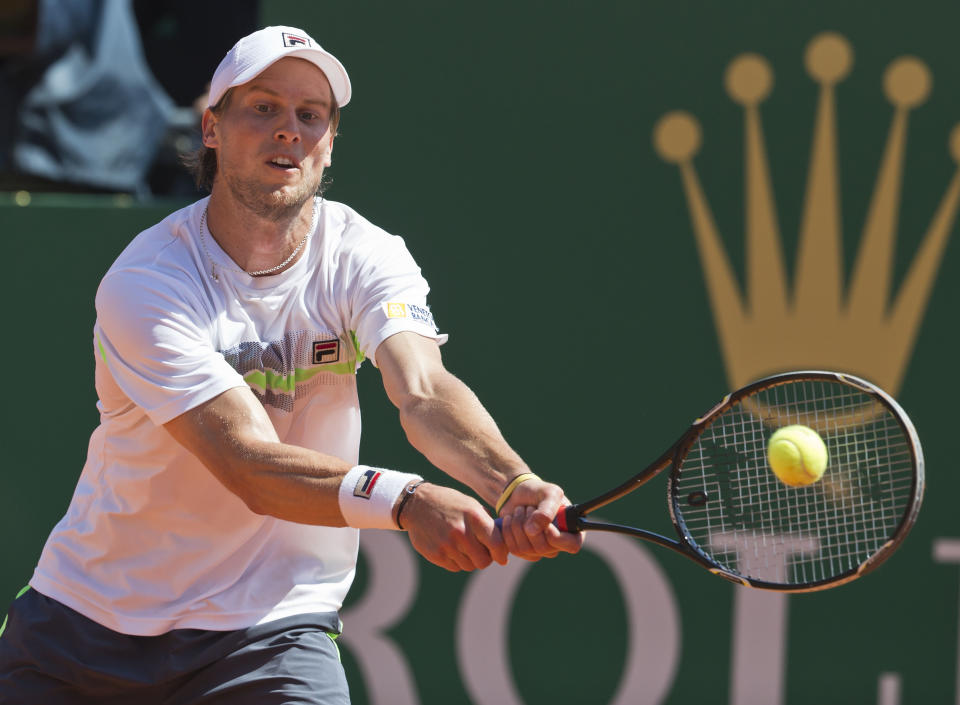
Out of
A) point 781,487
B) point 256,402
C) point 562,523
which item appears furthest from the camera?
point 781,487

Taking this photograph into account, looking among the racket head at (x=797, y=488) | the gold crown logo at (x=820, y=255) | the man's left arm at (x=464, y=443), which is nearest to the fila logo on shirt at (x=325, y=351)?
the man's left arm at (x=464, y=443)

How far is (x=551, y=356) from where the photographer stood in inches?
189

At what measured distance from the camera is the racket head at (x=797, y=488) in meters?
2.59

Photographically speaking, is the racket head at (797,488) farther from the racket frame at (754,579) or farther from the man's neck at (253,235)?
the man's neck at (253,235)

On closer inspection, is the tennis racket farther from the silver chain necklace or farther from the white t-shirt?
the silver chain necklace

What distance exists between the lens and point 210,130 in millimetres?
3051

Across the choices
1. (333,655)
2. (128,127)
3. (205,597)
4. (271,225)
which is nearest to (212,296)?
(271,225)

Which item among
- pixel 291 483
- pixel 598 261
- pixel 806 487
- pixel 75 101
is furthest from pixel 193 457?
pixel 75 101

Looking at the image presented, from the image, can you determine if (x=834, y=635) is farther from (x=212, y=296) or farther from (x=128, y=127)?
(x=128, y=127)

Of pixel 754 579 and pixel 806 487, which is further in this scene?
pixel 806 487

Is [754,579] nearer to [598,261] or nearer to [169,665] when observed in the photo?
[169,665]

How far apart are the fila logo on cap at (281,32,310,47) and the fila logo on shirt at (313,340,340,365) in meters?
0.61

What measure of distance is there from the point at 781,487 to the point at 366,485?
1.80m

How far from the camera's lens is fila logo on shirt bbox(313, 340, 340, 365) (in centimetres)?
285
